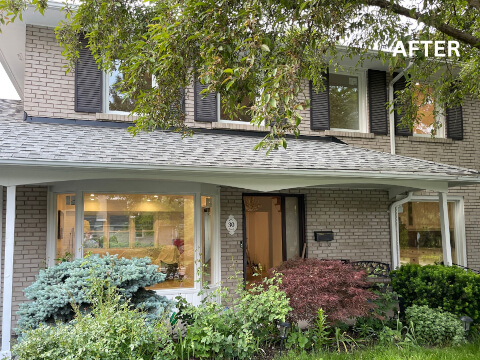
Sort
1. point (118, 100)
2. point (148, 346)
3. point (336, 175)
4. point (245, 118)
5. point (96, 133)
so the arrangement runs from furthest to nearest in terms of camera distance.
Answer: point (245, 118)
point (118, 100)
point (96, 133)
point (336, 175)
point (148, 346)

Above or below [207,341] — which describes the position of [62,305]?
above

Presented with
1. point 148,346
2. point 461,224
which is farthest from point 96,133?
point 461,224

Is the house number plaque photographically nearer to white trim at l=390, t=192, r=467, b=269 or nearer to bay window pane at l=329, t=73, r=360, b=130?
bay window pane at l=329, t=73, r=360, b=130

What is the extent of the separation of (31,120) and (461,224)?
994 centimetres

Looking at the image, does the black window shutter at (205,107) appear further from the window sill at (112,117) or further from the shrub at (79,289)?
the shrub at (79,289)

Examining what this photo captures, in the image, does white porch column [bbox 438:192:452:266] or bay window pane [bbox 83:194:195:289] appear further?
white porch column [bbox 438:192:452:266]

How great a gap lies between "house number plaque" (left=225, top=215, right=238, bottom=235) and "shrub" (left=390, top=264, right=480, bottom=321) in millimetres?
3383

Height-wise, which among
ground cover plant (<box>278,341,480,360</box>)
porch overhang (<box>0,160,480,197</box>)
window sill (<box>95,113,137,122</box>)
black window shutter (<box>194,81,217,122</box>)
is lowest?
ground cover plant (<box>278,341,480,360</box>)

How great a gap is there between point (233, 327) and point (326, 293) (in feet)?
4.55

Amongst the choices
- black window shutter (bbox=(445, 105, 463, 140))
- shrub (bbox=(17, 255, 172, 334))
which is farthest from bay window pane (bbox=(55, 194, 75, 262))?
black window shutter (bbox=(445, 105, 463, 140))

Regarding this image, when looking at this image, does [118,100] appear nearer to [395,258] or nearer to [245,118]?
[245,118]

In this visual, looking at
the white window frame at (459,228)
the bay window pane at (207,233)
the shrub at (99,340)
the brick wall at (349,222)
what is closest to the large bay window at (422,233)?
the white window frame at (459,228)

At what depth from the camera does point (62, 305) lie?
17.8 ft

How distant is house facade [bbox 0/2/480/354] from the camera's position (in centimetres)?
680
